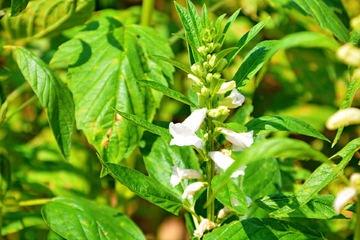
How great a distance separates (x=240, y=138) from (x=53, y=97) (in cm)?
58

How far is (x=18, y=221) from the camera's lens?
1.25 metres

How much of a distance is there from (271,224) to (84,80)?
69 cm

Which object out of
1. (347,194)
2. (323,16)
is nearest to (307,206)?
(347,194)

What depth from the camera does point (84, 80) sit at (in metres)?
1.09

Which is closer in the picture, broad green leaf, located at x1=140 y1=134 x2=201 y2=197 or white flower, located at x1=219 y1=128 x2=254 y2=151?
white flower, located at x1=219 y1=128 x2=254 y2=151

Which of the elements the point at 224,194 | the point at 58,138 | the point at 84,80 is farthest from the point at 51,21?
the point at 224,194

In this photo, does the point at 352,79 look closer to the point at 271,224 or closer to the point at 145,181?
the point at 271,224

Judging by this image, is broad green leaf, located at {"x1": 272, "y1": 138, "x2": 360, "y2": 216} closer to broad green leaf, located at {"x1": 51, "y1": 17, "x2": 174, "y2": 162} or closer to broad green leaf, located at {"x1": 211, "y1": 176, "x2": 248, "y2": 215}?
broad green leaf, located at {"x1": 211, "y1": 176, "x2": 248, "y2": 215}

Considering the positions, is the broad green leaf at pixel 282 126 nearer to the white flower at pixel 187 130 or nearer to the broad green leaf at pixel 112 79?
the white flower at pixel 187 130

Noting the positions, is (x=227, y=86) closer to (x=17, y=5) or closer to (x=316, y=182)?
(x=316, y=182)

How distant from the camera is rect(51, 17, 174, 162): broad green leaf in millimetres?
1011

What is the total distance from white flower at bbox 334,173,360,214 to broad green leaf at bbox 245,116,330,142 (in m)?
0.19

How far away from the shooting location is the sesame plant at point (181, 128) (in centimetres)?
66

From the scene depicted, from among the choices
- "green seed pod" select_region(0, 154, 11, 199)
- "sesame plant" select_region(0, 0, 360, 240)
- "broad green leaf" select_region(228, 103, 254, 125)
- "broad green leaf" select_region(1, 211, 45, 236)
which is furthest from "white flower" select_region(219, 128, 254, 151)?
"broad green leaf" select_region(1, 211, 45, 236)
